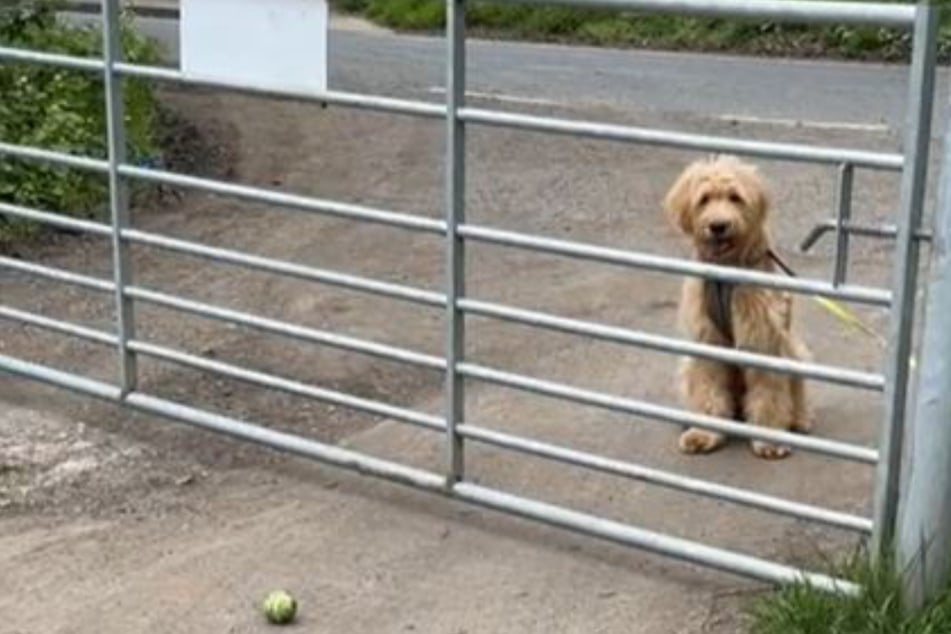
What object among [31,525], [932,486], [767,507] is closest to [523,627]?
[767,507]

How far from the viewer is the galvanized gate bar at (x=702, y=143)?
14.1ft

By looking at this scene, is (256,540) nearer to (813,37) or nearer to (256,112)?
(256,112)

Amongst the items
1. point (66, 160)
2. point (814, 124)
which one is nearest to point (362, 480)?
point (66, 160)

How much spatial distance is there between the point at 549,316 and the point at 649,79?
1138 cm

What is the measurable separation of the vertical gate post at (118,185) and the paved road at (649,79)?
8.07 meters

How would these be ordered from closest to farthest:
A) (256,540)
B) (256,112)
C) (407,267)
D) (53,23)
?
(256,540), (407,267), (53,23), (256,112)

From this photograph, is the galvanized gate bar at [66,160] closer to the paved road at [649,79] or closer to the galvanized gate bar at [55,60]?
the galvanized gate bar at [55,60]

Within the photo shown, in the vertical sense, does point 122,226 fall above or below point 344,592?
above

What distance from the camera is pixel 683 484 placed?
4770 mm

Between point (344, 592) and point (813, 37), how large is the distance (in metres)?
15.2

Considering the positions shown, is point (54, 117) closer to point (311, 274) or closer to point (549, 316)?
point (311, 274)

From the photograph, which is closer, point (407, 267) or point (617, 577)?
point (617, 577)

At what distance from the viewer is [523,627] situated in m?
4.57

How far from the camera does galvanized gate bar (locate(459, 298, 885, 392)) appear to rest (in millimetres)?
4434
